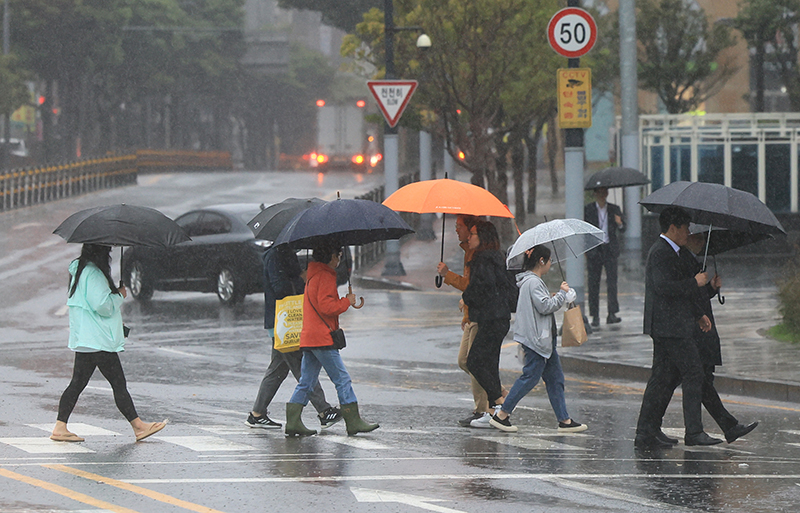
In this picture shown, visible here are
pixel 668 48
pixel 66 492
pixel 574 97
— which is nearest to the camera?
pixel 66 492

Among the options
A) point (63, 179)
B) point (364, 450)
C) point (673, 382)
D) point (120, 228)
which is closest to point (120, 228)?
point (120, 228)

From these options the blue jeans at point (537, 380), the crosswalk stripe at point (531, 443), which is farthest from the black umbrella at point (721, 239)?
the crosswalk stripe at point (531, 443)

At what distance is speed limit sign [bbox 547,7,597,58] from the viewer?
51.0 ft

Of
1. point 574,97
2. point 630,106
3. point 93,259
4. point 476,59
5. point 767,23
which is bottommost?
point 93,259

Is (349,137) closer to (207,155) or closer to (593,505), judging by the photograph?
(207,155)

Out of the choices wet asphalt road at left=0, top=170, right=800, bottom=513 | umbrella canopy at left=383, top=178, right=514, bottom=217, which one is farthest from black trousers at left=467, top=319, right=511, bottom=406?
umbrella canopy at left=383, top=178, right=514, bottom=217

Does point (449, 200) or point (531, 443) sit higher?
point (449, 200)

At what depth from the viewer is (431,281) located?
23219mm

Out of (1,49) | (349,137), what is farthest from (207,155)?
(1,49)

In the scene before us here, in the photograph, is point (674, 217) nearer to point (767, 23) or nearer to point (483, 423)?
point (483, 423)

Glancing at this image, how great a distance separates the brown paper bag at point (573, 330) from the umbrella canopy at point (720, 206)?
1.28 metres

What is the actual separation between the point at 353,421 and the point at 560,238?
6.80 ft

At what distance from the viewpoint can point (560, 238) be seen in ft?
31.3

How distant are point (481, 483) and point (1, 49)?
55.7m
